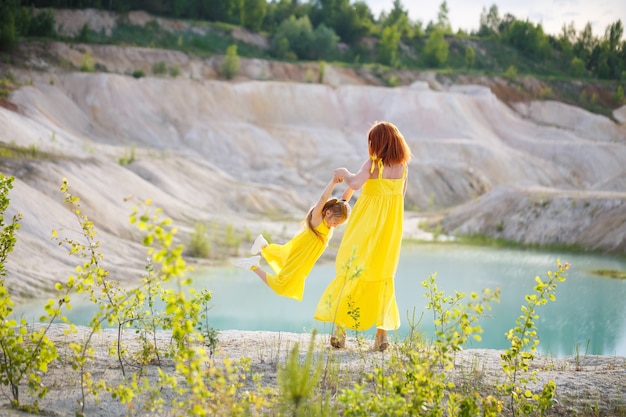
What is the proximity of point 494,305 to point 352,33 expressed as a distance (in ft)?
183

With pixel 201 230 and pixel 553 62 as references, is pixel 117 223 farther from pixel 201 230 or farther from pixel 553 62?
pixel 553 62

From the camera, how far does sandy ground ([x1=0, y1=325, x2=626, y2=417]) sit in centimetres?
537

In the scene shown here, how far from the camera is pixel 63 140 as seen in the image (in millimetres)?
28250


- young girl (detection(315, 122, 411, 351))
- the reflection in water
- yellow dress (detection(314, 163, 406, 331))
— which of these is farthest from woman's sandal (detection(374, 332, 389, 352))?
the reflection in water

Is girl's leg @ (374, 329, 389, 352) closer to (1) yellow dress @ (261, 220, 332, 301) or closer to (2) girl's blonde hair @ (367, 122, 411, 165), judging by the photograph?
(1) yellow dress @ (261, 220, 332, 301)

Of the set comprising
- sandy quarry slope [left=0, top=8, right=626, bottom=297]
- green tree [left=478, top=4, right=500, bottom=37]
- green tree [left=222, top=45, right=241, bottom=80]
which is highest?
green tree [left=478, top=4, right=500, bottom=37]

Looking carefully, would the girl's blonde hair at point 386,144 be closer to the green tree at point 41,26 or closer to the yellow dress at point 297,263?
the yellow dress at point 297,263

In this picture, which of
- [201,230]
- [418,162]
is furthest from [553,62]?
[201,230]

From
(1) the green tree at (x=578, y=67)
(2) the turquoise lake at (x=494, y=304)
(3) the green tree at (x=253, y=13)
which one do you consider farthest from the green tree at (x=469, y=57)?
(2) the turquoise lake at (x=494, y=304)

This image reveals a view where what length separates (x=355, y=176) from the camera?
7.03 meters

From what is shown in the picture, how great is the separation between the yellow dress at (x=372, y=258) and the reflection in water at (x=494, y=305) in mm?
2256

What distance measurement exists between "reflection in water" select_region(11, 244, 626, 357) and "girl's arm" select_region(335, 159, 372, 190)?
2836 mm

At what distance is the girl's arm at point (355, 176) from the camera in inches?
274

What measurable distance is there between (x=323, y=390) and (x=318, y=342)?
1.76m
